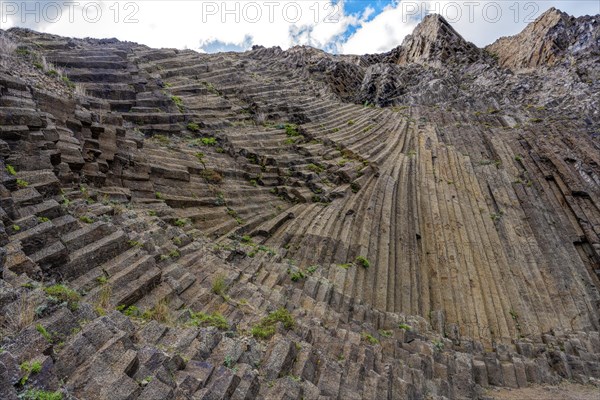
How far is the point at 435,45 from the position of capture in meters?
41.2

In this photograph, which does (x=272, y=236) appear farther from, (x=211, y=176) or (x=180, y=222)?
(x=180, y=222)

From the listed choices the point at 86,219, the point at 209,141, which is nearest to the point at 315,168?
the point at 209,141

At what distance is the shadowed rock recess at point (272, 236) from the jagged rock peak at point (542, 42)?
10.1 metres

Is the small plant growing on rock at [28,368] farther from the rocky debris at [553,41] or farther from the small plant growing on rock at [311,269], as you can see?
the rocky debris at [553,41]

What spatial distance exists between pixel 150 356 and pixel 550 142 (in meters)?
25.8

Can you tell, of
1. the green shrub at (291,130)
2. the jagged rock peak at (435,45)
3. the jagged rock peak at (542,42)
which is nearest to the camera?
the green shrub at (291,130)

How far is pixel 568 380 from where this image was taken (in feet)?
36.0

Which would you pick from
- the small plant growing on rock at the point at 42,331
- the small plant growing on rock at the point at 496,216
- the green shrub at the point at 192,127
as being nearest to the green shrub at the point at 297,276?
the small plant growing on rock at the point at 42,331

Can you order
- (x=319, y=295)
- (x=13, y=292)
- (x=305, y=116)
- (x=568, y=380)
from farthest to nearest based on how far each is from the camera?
(x=305, y=116), (x=568, y=380), (x=319, y=295), (x=13, y=292)

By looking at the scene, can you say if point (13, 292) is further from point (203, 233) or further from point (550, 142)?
point (550, 142)

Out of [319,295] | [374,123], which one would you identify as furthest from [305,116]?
[319,295]

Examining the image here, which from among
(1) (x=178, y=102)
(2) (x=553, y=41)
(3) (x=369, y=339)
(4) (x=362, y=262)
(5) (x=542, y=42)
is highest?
(5) (x=542, y=42)

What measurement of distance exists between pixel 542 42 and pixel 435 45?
33.5 feet

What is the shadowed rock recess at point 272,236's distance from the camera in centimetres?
476
